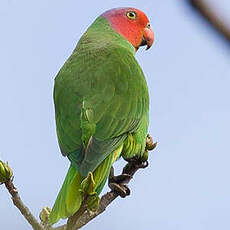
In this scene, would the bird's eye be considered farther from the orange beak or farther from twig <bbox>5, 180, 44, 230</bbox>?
twig <bbox>5, 180, 44, 230</bbox>

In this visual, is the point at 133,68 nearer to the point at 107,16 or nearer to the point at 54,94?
the point at 54,94

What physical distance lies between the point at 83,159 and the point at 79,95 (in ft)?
1.96

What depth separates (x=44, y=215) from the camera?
75.9 inches

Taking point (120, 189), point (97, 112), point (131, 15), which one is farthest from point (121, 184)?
point (131, 15)

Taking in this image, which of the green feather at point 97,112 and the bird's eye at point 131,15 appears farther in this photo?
the bird's eye at point 131,15

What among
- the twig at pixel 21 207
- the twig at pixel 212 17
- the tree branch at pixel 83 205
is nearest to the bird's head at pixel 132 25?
the tree branch at pixel 83 205

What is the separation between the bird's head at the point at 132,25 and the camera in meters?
3.97

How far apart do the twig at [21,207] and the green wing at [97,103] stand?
522mm

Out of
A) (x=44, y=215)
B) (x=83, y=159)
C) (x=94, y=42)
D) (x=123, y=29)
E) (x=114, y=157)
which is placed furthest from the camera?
(x=123, y=29)

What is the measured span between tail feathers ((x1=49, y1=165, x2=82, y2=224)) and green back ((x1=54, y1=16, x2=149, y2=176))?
56 mm

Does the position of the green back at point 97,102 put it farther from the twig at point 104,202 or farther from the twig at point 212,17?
the twig at point 212,17

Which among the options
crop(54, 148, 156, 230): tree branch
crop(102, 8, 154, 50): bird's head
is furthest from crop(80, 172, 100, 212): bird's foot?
Result: crop(102, 8, 154, 50): bird's head

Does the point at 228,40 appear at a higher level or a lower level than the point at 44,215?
higher

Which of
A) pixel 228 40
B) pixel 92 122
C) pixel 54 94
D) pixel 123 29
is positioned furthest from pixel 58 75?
pixel 228 40
